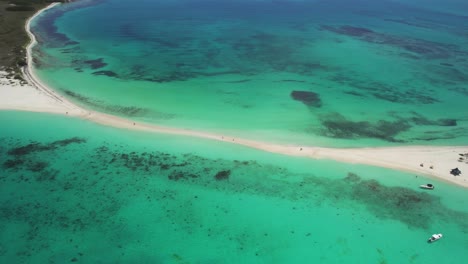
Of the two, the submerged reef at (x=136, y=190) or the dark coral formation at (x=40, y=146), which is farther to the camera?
the dark coral formation at (x=40, y=146)

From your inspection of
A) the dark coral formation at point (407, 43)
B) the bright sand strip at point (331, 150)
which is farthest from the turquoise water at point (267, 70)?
the bright sand strip at point (331, 150)

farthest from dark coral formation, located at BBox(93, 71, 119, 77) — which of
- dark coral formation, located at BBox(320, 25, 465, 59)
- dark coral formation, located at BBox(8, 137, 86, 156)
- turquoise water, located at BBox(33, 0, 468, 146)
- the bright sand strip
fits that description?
dark coral formation, located at BBox(320, 25, 465, 59)

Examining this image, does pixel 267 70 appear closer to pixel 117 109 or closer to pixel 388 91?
pixel 388 91

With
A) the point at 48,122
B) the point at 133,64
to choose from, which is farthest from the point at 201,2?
the point at 48,122

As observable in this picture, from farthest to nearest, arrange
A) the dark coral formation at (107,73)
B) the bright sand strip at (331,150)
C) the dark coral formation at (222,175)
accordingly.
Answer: the dark coral formation at (107,73) < the bright sand strip at (331,150) < the dark coral formation at (222,175)

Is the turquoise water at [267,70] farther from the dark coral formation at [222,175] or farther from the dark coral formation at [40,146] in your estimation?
the dark coral formation at [222,175]

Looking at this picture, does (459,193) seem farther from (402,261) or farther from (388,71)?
(388,71)

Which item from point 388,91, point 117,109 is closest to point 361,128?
point 388,91
